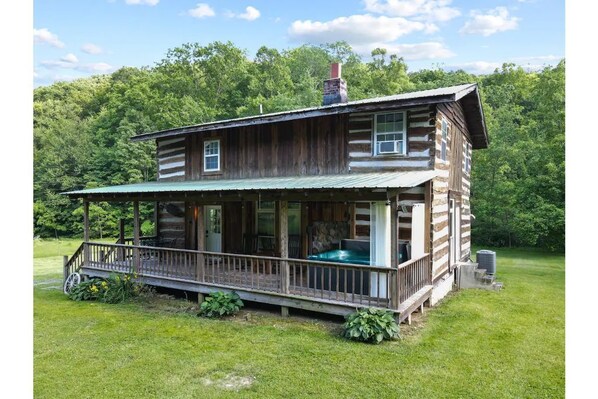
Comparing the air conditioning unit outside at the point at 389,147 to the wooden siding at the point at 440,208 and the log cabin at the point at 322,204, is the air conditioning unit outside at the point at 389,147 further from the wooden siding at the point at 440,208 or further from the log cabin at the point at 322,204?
the wooden siding at the point at 440,208

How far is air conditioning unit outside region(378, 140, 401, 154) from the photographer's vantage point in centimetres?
1010

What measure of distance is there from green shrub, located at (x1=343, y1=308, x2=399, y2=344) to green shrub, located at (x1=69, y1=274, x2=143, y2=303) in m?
6.53

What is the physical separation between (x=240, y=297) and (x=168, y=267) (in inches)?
112

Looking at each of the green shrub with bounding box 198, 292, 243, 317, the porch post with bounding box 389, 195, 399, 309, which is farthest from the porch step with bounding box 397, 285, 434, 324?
the green shrub with bounding box 198, 292, 243, 317

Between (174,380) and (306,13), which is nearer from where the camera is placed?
(174,380)

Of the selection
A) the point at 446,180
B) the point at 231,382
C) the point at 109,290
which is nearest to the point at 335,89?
the point at 446,180

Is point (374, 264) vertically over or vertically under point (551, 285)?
over

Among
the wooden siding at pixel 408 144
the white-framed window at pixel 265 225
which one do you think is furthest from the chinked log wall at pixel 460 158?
the white-framed window at pixel 265 225

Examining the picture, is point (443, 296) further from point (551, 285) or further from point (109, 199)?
point (109, 199)

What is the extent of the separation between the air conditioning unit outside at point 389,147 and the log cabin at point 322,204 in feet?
0.09

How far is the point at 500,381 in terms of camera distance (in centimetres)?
580

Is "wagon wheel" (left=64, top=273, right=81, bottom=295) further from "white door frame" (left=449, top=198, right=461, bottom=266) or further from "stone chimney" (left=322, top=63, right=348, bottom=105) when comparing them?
"white door frame" (left=449, top=198, right=461, bottom=266)
